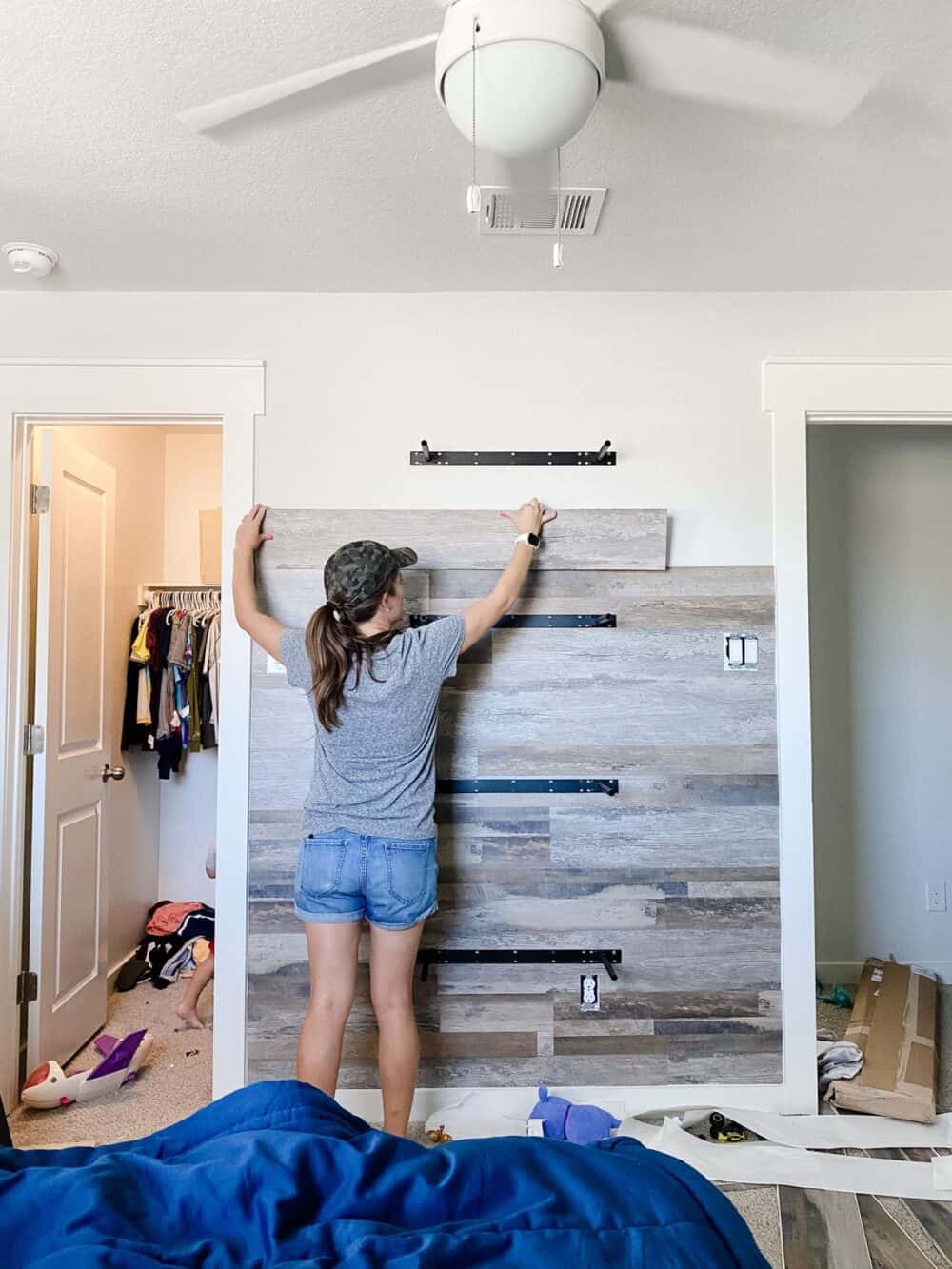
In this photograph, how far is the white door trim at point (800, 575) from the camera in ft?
8.45

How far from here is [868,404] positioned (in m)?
2.68

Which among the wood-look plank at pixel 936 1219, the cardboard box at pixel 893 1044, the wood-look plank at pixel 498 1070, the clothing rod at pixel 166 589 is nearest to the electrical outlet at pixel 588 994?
the wood-look plank at pixel 498 1070

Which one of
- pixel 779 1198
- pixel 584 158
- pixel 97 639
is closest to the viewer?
pixel 584 158

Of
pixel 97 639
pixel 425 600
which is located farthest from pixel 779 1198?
pixel 97 639

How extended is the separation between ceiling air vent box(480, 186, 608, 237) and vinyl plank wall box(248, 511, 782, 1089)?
793mm

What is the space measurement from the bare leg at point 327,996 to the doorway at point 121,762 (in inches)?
25.6

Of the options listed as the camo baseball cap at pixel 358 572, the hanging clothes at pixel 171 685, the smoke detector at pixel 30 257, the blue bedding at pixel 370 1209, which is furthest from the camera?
the hanging clothes at pixel 171 685

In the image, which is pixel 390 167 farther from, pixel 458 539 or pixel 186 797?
pixel 186 797

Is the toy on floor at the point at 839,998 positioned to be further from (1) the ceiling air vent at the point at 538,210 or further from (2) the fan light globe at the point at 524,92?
(2) the fan light globe at the point at 524,92

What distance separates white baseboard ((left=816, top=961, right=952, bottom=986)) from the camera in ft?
11.8

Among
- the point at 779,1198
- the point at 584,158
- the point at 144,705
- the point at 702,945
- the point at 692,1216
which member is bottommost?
the point at 779,1198

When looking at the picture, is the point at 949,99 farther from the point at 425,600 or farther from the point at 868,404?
the point at 425,600

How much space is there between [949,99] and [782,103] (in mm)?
331

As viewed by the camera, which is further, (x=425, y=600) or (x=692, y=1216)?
(x=425, y=600)
